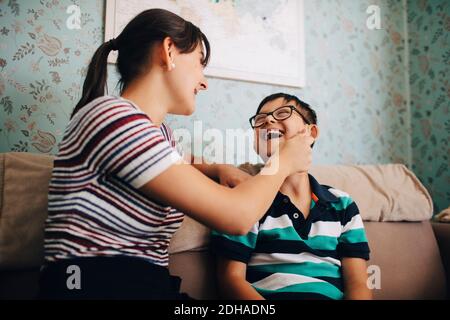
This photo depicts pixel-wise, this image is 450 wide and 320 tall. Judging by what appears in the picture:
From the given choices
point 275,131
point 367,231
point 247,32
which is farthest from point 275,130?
point 247,32

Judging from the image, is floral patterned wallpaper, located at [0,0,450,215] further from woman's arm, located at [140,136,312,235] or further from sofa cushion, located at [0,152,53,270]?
woman's arm, located at [140,136,312,235]

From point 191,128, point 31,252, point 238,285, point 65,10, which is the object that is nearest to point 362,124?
point 191,128

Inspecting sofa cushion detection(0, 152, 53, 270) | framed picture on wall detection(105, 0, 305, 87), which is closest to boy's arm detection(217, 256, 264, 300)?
sofa cushion detection(0, 152, 53, 270)

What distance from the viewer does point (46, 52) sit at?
1345 millimetres

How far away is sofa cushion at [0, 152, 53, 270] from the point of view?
99 centimetres

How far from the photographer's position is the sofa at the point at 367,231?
100 cm

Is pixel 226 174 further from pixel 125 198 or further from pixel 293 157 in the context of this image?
pixel 125 198

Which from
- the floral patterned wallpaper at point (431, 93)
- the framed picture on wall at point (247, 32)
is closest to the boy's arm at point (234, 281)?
the framed picture on wall at point (247, 32)

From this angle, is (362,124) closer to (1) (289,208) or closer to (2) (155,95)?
(1) (289,208)

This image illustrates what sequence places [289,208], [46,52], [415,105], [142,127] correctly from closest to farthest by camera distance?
[142,127] < [289,208] < [46,52] < [415,105]

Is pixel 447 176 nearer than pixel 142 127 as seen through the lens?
No

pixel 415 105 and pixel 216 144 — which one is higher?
pixel 415 105

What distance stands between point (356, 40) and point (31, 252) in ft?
5.99

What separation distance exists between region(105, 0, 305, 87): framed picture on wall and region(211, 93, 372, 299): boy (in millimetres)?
540
